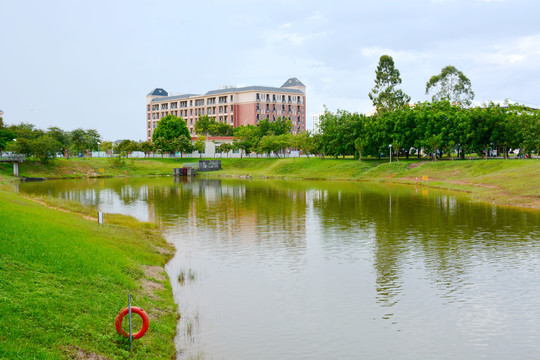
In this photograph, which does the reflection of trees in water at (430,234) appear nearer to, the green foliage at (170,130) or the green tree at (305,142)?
the green tree at (305,142)

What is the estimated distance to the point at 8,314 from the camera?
42.8 feet

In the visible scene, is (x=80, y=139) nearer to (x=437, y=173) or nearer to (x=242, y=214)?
(x=437, y=173)

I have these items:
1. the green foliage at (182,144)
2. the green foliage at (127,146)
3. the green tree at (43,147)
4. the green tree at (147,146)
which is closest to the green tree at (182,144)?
the green foliage at (182,144)

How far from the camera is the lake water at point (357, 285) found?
16.8 metres

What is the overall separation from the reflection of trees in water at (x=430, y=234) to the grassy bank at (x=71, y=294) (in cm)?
996

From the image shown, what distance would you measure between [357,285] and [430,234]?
1474 centimetres

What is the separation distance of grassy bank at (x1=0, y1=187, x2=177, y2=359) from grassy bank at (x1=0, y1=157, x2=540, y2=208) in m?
43.9

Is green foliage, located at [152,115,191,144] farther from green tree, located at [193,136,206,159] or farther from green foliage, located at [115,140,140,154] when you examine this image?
green foliage, located at [115,140,140,154]

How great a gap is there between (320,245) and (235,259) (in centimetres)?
677

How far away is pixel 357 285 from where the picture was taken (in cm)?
2311

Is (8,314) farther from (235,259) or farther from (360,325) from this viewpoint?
(235,259)

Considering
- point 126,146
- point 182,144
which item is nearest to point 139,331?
point 126,146

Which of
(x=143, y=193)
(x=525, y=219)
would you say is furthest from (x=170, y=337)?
(x=143, y=193)

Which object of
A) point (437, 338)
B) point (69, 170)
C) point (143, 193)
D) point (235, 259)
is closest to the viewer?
point (437, 338)
